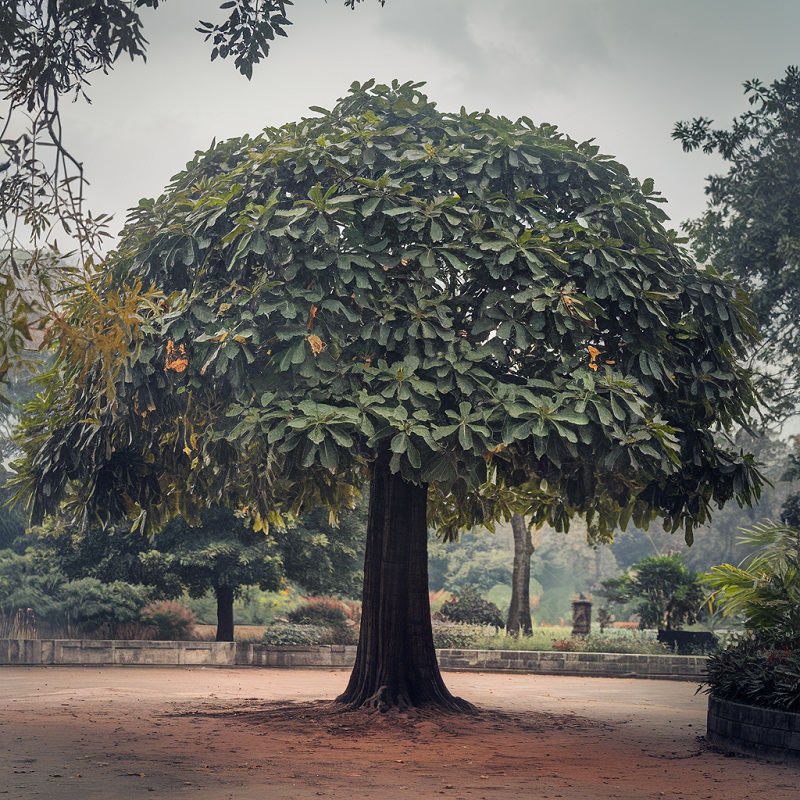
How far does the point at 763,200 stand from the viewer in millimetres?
26969

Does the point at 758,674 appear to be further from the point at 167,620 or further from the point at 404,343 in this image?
the point at 167,620

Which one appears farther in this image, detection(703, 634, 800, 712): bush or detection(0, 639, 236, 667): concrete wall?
detection(0, 639, 236, 667): concrete wall

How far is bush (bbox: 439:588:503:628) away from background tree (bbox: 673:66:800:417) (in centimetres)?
1143

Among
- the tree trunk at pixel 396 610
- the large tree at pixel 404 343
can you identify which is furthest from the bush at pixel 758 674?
the tree trunk at pixel 396 610

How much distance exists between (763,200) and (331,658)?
Answer: 1621 centimetres

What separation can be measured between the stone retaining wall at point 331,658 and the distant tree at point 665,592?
2.69m

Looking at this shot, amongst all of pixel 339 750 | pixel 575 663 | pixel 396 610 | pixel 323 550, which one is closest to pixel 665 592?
pixel 575 663

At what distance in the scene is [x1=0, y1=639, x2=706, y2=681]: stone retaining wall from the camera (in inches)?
943

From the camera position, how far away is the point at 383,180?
41.4 feet

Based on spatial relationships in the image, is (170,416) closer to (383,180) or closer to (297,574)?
(383,180)

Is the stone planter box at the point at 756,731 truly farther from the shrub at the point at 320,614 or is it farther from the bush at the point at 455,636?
the shrub at the point at 320,614

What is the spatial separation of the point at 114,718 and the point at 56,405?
461cm

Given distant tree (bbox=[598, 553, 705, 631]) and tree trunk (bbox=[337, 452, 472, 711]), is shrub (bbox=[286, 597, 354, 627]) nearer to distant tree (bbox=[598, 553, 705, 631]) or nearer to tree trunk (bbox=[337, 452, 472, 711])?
distant tree (bbox=[598, 553, 705, 631])

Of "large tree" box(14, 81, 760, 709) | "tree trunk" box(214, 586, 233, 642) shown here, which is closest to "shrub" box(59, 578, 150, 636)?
"tree trunk" box(214, 586, 233, 642)
